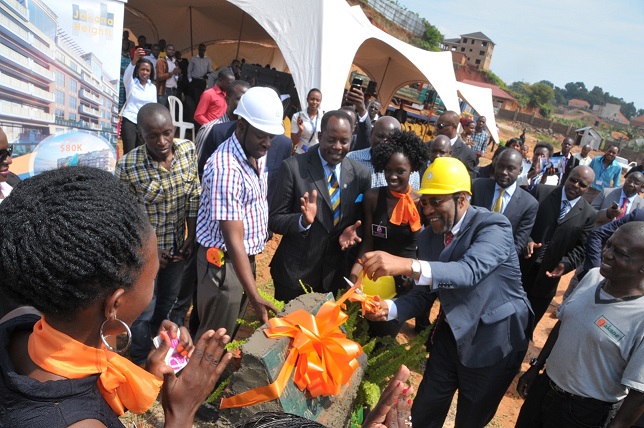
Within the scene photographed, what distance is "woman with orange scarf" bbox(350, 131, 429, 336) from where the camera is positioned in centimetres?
349

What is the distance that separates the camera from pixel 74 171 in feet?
3.71

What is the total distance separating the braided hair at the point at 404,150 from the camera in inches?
141

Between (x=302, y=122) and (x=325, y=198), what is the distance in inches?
145

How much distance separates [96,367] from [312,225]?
7.54 ft

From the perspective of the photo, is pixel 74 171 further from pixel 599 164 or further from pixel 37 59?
pixel 599 164

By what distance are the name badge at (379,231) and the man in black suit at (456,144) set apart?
308cm

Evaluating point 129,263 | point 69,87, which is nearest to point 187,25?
point 69,87

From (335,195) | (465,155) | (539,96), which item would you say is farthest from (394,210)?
(539,96)

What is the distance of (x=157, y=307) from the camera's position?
3697 millimetres

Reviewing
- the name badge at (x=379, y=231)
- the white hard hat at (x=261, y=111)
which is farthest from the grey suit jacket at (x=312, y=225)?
the white hard hat at (x=261, y=111)

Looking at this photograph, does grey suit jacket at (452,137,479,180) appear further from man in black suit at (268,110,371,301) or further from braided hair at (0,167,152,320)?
braided hair at (0,167,152,320)

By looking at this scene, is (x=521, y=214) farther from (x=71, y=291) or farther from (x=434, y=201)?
(x=71, y=291)

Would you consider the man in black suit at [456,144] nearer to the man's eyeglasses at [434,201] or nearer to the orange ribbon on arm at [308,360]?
the man's eyeglasses at [434,201]

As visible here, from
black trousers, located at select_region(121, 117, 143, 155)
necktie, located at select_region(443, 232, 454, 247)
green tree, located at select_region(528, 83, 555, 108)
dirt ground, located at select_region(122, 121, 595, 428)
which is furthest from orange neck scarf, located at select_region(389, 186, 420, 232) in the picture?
green tree, located at select_region(528, 83, 555, 108)
